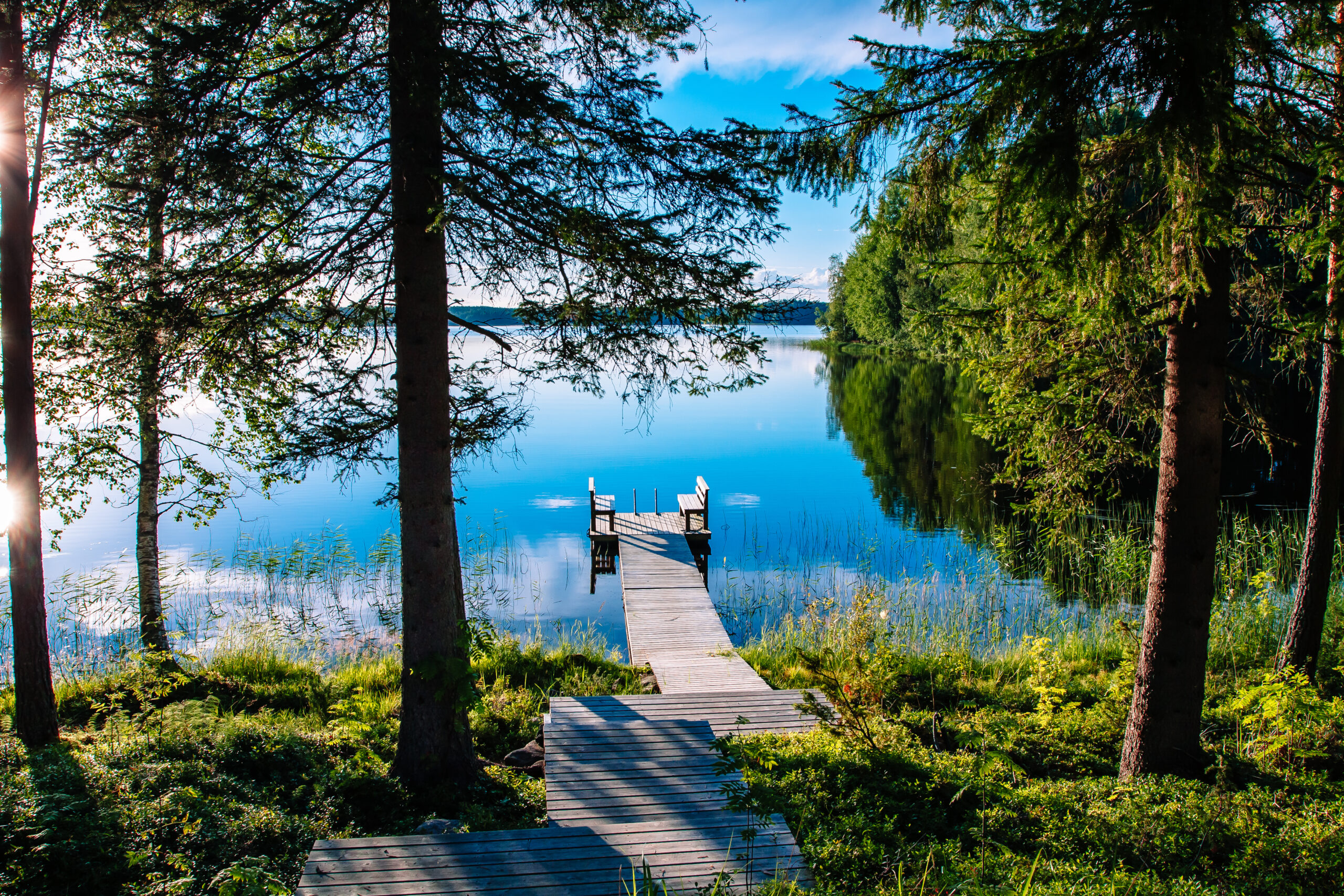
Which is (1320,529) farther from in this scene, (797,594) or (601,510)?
(601,510)

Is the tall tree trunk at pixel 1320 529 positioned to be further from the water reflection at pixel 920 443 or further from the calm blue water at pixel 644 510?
the calm blue water at pixel 644 510

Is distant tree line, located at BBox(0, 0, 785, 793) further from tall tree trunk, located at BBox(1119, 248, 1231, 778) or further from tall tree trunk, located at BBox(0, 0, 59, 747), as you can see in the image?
tall tree trunk, located at BBox(1119, 248, 1231, 778)

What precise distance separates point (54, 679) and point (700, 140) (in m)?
8.70

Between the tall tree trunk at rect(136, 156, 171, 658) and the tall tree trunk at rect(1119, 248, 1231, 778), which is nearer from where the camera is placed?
the tall tree trunk at rect(1119, 248, 1231, 778)

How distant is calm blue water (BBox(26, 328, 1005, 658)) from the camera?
1477 centimetres

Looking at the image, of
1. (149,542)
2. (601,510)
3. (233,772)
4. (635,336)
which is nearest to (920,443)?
(601,510)

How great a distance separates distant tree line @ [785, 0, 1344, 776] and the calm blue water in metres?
2.99

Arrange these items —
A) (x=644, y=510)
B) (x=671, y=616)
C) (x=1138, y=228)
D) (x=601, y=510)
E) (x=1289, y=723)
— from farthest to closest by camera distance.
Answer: (x=644, y=510) → (x=601, y=510) → (x=671, y=616) → (x=1289, y=723) → (x=1138, y=228)

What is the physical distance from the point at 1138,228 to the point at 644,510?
17.2m

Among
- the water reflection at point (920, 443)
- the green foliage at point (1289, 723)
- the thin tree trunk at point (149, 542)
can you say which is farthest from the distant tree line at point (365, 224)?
the green foliage at point (1289, 723)

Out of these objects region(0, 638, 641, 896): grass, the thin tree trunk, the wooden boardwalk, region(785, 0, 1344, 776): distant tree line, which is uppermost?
region(785, 0, 1344, 776): distant tree line

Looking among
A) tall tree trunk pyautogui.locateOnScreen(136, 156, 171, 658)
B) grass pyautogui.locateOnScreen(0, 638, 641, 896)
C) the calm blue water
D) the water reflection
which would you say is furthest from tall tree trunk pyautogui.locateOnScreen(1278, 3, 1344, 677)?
tall tree trunk pyautogui.locateOnScreen(136, 156, 171, 658)

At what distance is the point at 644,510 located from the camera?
837 inches

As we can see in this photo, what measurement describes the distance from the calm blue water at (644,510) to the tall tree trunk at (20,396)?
284cm
